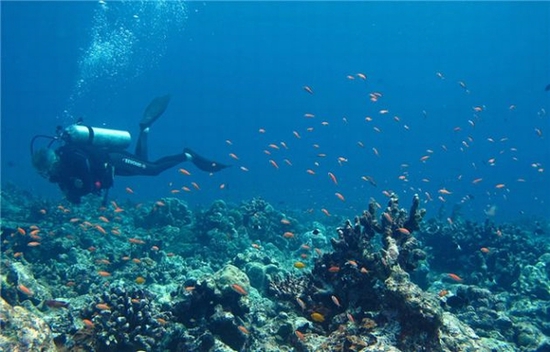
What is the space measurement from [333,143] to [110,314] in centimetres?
14976

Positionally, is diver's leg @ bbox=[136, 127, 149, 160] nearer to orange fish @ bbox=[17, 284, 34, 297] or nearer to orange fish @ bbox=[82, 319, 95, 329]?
orange fish @ bbox=[17, 284, 34, 297]

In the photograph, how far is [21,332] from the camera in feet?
14.0

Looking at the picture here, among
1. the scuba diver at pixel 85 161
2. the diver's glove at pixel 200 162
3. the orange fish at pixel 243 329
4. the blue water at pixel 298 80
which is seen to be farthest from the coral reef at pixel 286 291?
the blue water at pixel 298 80

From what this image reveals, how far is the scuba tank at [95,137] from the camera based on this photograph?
44.7 ft

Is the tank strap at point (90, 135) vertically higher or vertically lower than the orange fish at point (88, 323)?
higher

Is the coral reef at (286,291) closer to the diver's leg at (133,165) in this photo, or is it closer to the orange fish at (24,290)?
the orange fish at (24,290)

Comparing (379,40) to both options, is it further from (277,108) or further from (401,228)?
(401,228)

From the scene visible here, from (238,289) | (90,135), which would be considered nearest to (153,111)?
(90,135)

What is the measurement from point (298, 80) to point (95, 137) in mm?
132002

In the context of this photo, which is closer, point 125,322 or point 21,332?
point 21,332

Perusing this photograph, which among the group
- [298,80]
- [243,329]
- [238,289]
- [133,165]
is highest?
[298,80]

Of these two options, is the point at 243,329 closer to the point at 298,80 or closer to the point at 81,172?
the point at 81,172

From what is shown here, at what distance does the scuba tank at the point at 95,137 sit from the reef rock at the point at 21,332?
32.5 feet

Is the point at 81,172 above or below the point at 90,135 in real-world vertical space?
below
